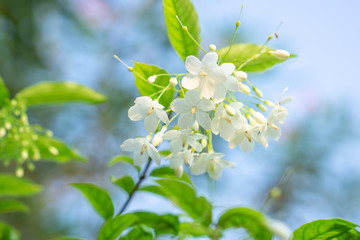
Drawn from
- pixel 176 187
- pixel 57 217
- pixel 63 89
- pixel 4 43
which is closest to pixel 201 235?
pixel 176 187

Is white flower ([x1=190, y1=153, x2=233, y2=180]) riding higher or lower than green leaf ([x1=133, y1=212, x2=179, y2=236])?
higher

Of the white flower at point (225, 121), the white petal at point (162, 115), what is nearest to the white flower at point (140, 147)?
the white petal at point (162, 115)

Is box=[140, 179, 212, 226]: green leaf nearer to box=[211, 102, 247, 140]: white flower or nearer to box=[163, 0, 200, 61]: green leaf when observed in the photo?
box=[211, 102, 247, 140]: white flower

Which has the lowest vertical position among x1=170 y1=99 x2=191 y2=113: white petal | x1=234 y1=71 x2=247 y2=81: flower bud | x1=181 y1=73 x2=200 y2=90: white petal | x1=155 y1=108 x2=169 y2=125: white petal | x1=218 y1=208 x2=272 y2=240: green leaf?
x1=218 y1=208 x2=272 y2=240: green leaf

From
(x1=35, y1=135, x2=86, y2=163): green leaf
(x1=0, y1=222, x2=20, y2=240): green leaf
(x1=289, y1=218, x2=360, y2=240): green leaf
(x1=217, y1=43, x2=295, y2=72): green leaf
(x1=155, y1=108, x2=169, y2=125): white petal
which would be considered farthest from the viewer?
(x1=35, y1=135, x2=86, y2=163): green leaf

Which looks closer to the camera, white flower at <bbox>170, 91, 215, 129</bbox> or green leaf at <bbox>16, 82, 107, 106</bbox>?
white flower at <bbox>170, 91, 215, 129</bbox>

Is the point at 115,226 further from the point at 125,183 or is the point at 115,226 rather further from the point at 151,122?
the point at 151,122

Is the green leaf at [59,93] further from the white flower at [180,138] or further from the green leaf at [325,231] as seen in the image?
the green leaf at [325,231]

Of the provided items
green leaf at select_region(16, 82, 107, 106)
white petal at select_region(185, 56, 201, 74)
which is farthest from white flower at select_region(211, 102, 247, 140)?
green leaf at select_region(16, 82, 107, 106)

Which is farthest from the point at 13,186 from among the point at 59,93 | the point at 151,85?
the point at 151,85
